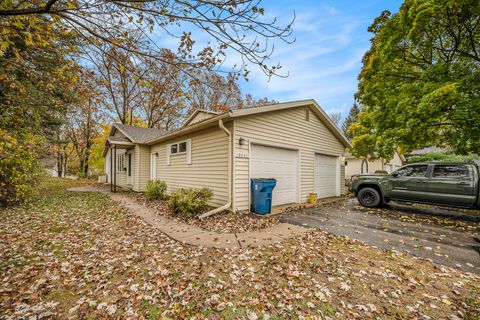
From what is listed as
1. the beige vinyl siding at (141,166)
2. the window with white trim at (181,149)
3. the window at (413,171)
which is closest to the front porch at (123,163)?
the beige vinyl siding at (141,166)

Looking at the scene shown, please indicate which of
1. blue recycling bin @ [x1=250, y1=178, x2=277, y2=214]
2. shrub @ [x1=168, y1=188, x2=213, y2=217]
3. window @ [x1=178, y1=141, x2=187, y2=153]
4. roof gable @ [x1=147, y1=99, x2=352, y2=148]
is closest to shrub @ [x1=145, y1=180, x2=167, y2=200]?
window @ [x1=178, y1=141, x2=187, y2=153]

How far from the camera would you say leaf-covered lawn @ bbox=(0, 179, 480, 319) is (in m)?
2.46

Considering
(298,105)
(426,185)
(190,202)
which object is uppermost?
(298,105)

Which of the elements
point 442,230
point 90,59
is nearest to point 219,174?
point 90,59

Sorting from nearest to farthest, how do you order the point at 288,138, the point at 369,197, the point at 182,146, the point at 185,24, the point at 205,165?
the point at 185,24 < the point at 205,165 < the point at 369,197 < the point at 288,138 < the point at 182,146

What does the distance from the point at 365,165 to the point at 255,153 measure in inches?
738

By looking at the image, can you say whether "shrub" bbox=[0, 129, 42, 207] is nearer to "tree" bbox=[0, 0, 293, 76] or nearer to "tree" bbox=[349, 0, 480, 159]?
"tree" bbox=[0, 0, 293, 76]

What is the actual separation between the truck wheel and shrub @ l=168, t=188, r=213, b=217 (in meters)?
6.05

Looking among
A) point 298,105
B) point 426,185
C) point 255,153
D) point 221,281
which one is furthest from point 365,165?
point 221,281

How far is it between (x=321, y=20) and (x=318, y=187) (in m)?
7.69

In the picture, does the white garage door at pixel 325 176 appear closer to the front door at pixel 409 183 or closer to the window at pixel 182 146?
→ the front door at pixel 409 183

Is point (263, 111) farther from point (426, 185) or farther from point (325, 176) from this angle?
point (426, 185)

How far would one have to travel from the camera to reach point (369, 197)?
8.24 meters

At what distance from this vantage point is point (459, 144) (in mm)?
8273
